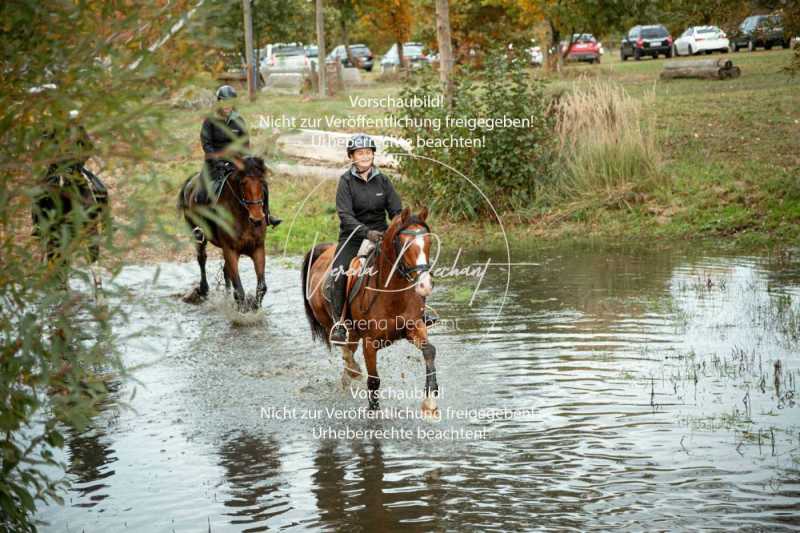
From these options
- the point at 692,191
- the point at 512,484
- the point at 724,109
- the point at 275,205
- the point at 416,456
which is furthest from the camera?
the point at 724,109

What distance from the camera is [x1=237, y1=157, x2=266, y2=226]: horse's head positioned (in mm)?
13062

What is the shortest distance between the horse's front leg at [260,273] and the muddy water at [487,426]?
0.28 m

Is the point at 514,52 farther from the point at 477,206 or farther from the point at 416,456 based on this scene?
the point at 416,456

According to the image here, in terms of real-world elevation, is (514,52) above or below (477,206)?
above

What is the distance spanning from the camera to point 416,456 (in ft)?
27.3

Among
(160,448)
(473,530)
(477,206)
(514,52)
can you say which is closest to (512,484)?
(473,530)

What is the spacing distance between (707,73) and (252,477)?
2998 cm

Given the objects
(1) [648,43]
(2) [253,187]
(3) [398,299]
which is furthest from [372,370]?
(1) [648,43]

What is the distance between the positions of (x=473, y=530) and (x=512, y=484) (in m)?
0.83

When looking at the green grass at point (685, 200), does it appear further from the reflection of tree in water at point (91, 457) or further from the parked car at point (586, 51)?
the parked car at point (586, 51)

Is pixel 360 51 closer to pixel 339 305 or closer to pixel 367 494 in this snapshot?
pixel 339 305

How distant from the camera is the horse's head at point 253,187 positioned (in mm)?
13062

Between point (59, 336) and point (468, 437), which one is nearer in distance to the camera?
point (59, 336)

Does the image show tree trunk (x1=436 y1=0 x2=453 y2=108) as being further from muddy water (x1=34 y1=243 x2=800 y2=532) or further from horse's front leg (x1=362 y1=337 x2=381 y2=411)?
horse's front leg (x1=362 y1=337 x2=381 y2=411)
